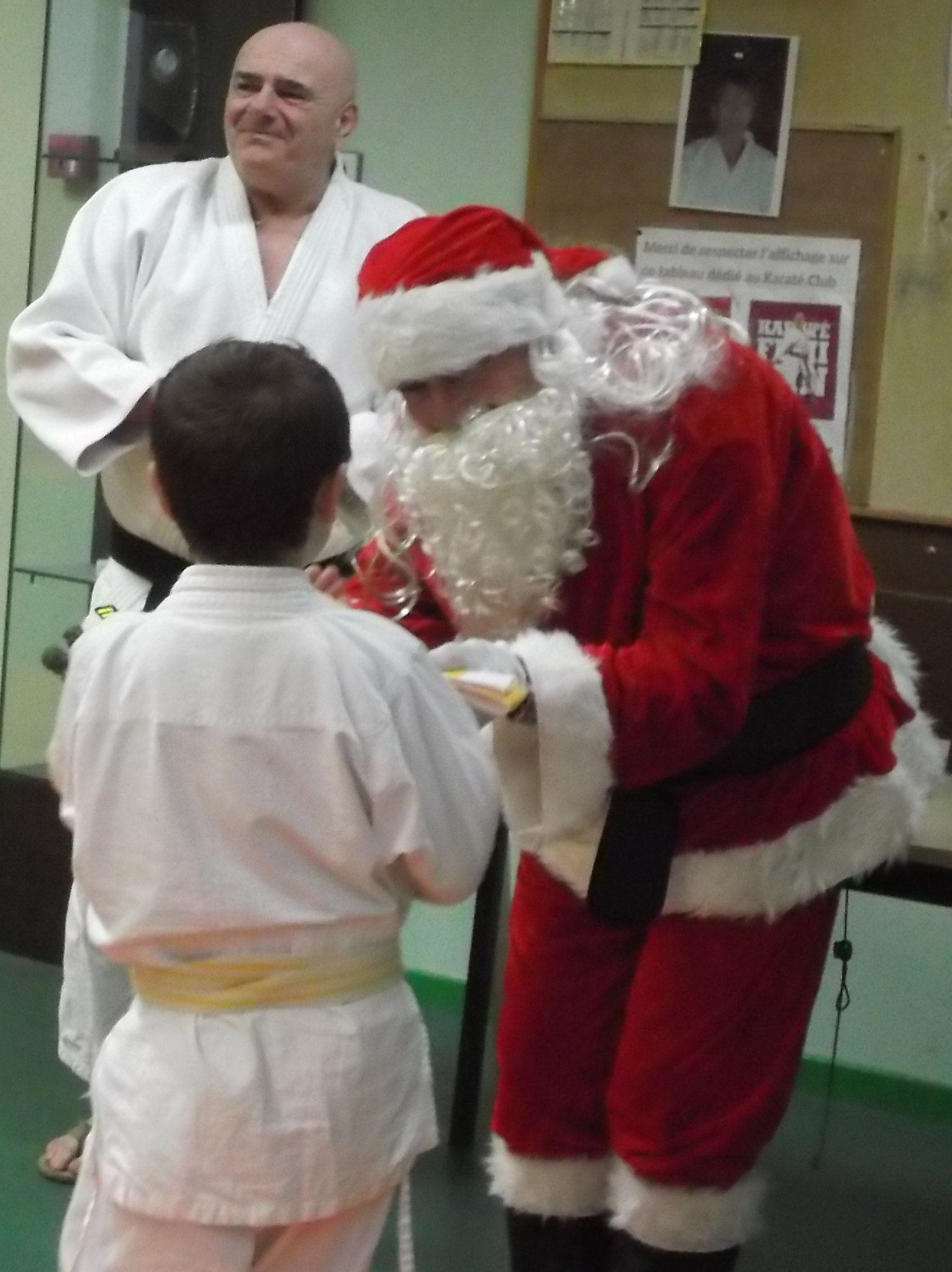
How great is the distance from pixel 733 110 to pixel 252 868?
1.92m

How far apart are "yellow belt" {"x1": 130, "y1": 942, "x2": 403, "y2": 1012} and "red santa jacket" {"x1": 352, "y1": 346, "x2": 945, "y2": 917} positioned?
0.31 meters

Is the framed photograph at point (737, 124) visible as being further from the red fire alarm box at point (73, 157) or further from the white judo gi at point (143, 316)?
the red fire alarm box at point (73, 157)

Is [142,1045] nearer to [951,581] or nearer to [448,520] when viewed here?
[448,520]

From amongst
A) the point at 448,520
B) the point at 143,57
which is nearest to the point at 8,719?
the point at 143,57

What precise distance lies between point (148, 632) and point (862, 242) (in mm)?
1799

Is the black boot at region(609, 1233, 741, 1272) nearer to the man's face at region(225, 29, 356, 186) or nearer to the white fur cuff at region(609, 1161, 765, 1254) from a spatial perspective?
the white fur cuff at region(609, 1161, 765, 1254)

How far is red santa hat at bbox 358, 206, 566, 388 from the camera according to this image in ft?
5.16

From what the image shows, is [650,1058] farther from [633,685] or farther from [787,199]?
[787,199]

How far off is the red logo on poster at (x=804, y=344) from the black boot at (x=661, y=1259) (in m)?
1.52

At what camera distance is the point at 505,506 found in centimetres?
163

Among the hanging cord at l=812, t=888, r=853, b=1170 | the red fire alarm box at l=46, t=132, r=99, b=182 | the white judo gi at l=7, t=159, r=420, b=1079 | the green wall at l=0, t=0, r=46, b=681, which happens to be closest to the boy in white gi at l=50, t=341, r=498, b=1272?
the white judo gi at l=7, t=159, r=420, b=1079

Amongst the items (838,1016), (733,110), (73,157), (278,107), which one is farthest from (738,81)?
(838,1016)

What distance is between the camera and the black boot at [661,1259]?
1.74 metres

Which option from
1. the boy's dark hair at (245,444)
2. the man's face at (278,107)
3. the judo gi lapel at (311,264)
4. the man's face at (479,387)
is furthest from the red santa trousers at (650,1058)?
the man's face at (278,107)
